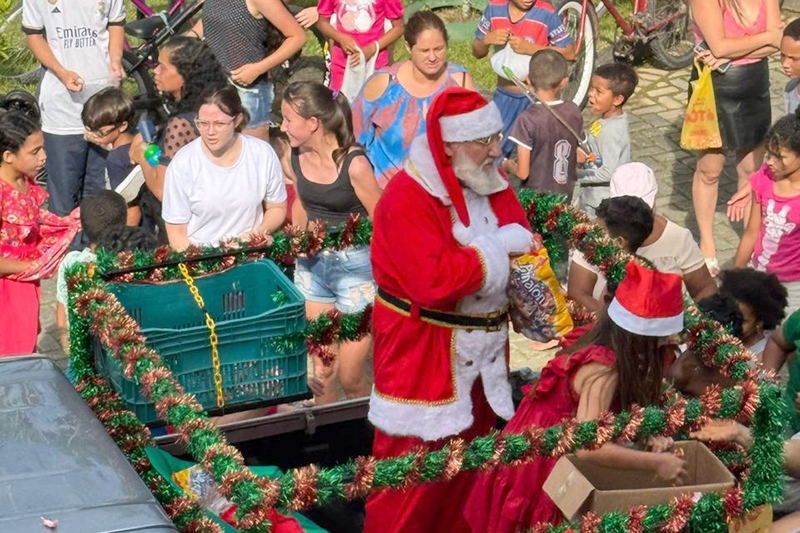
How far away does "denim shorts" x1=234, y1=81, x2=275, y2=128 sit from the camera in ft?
27.4

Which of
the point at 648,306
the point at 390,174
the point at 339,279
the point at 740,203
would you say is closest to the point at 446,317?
the point at 648,306

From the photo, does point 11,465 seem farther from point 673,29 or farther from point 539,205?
point 673,29

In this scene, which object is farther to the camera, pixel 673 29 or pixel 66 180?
pixel 673 29

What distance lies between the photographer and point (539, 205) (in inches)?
226

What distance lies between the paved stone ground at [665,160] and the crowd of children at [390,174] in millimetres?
898

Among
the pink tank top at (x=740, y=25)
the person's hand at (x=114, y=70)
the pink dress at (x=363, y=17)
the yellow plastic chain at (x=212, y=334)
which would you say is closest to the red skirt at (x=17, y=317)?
the yellow plastic chain at (x=212, y=334)

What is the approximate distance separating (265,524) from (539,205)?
2.47 m

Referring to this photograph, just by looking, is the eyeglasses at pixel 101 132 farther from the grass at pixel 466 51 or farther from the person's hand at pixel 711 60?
the grass at pixel 466 51

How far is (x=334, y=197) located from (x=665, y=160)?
14.7ft

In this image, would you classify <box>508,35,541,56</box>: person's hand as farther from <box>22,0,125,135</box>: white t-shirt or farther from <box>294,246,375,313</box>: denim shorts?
<box>294,246,375,313</box>: denim shorts

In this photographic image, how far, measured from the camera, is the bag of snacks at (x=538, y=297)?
5.01 meters

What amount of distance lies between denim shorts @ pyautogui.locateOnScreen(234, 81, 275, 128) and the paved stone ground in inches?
67.6

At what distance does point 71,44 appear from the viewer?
8.37 meters

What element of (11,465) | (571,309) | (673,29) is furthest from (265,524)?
(673,29)
